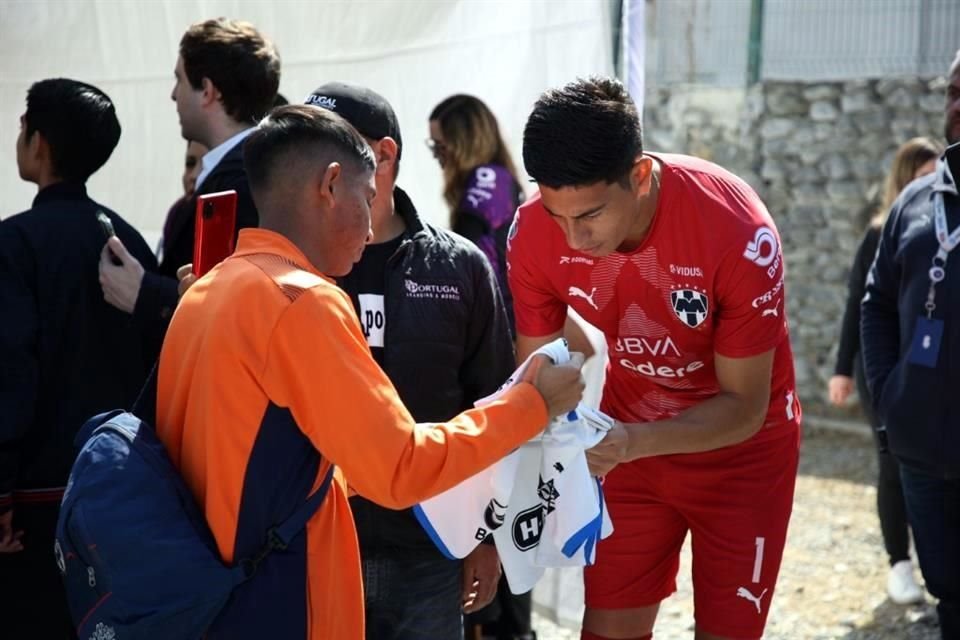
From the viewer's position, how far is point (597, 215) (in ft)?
9.82

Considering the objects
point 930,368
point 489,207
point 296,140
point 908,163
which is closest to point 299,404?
point 296,140

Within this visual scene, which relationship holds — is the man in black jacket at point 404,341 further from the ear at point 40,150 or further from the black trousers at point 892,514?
the black trousers at point 892,514

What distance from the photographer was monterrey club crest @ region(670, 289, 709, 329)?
10.5ft

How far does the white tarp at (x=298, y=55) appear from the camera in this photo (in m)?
4.16

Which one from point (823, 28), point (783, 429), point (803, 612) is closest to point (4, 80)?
point (783, 429)

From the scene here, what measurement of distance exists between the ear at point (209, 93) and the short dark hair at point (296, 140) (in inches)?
52.4

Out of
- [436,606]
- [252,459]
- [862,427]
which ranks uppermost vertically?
[252,459]

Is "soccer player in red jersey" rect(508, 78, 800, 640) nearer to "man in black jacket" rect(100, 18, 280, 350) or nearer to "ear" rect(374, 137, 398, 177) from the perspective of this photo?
"ear" rect(374, 137, 398, 177)

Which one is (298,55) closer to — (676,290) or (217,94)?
(217,94)

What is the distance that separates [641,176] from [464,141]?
1.90 meters

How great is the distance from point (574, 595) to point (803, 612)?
141cm

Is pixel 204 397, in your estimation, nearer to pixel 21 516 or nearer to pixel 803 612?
pixel 21 516

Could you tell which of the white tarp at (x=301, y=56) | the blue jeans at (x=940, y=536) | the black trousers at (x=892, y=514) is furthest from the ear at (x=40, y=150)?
the black trousers at (x=892, y=514)

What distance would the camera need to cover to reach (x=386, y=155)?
10.6 feet
